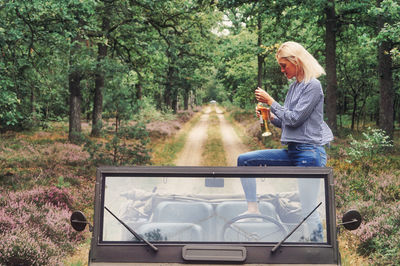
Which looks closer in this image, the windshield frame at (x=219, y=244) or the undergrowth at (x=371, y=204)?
the windshield frame at (x=219, y=244)

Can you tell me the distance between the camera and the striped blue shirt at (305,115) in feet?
11.1

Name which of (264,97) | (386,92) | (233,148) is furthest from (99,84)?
(264,97)

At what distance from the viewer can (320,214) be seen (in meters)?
2.61

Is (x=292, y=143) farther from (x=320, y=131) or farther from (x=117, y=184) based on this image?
(x=117, y=184)

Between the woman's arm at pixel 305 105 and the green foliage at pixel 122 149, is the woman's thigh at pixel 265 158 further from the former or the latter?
the green foliage at pixel 122 149

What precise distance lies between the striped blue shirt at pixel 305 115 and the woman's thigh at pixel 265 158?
143 mm

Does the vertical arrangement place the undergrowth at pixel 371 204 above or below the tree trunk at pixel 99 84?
below

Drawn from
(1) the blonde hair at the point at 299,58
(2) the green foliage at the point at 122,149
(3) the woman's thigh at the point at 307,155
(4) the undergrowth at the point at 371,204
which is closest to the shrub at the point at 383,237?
(4) the undergrowth at the point at 371,204

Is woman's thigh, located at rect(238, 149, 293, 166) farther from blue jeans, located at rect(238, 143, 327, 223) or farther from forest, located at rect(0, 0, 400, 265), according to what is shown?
forest, located at rect(0, 0, 400, 265)

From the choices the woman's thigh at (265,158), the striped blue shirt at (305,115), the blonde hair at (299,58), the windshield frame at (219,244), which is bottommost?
the windshield frame at (219,244)

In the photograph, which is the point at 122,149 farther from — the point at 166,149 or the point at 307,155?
the point at 307,155

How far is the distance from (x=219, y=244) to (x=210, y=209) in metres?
0.26

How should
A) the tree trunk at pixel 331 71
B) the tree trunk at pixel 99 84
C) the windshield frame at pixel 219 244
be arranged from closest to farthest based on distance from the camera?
the windshield frame at pixel 219 244
the tree trunk at pixel 99 84
the tree trunk at pixel 331 71

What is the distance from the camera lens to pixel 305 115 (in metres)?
3.40
